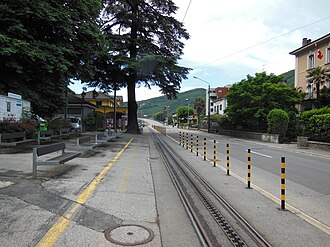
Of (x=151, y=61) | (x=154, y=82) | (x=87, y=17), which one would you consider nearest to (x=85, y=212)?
(x=87, y=17)

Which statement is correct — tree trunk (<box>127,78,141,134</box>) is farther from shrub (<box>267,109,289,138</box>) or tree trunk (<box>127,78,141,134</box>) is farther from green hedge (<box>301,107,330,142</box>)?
green hedge (<box>301,107,330,142</box>)

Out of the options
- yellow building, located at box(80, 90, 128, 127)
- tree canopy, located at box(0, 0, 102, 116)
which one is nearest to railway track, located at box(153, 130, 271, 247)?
tree canopy, located at box(0, 0, 102, 116)

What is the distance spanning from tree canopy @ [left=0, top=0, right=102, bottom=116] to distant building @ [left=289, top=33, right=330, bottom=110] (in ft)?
90.8

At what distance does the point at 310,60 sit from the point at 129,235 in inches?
1658

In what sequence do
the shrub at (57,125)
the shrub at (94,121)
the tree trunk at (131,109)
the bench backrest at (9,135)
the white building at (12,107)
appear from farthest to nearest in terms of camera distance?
1. the shrub at (94,121)
2. the tree trunk at (131,109)
3. the shrub at (57,125)
4. the white building at (12,107)
5. the bench backrest at (9,135)

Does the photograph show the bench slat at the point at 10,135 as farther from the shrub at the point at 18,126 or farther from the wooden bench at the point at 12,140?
the shrub at the point at 18,126

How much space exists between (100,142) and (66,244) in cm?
1613

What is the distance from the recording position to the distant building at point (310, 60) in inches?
1455

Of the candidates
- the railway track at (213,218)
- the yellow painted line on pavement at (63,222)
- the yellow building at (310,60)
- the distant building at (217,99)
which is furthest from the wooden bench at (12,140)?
the distant building at (217,99)

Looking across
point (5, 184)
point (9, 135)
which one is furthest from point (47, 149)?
point (9, 135)

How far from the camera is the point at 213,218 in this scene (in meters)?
5.59

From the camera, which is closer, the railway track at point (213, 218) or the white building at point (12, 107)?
the railway track at point (213, 218)

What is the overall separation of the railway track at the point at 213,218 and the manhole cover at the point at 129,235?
78 cm

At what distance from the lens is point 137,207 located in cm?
607
